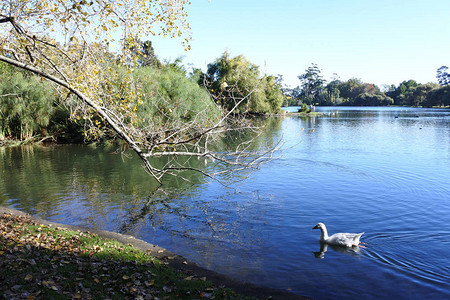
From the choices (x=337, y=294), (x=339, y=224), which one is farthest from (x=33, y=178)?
(x=337, y=294)

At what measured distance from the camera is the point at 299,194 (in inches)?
666

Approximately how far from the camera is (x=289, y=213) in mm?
14266

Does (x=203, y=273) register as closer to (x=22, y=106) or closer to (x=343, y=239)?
(x=343, y=239)

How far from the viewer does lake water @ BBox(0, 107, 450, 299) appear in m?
9.45

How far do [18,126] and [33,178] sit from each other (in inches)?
684

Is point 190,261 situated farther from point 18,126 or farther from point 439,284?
point 18,126

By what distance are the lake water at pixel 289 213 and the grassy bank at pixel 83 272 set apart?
6.23ft

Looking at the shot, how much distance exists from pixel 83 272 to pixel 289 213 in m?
8.60

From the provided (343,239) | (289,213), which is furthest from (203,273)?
(289,213)

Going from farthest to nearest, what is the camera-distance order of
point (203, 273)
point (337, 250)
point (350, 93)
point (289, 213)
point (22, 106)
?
point (350, 93) < point (22, 106) < point (289, 213) < point (337, 250) < point (203, 273)

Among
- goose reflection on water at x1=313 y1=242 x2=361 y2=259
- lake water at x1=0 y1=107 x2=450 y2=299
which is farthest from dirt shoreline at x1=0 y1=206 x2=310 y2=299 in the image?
goose reflection on water at x1=313 y1=242 x2=361 y2=259

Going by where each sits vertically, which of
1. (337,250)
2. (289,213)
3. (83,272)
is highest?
(83,272)

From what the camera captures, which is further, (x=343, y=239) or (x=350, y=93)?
(x=350, y=93)

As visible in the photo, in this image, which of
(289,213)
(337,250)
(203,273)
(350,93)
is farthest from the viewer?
(350,93)
